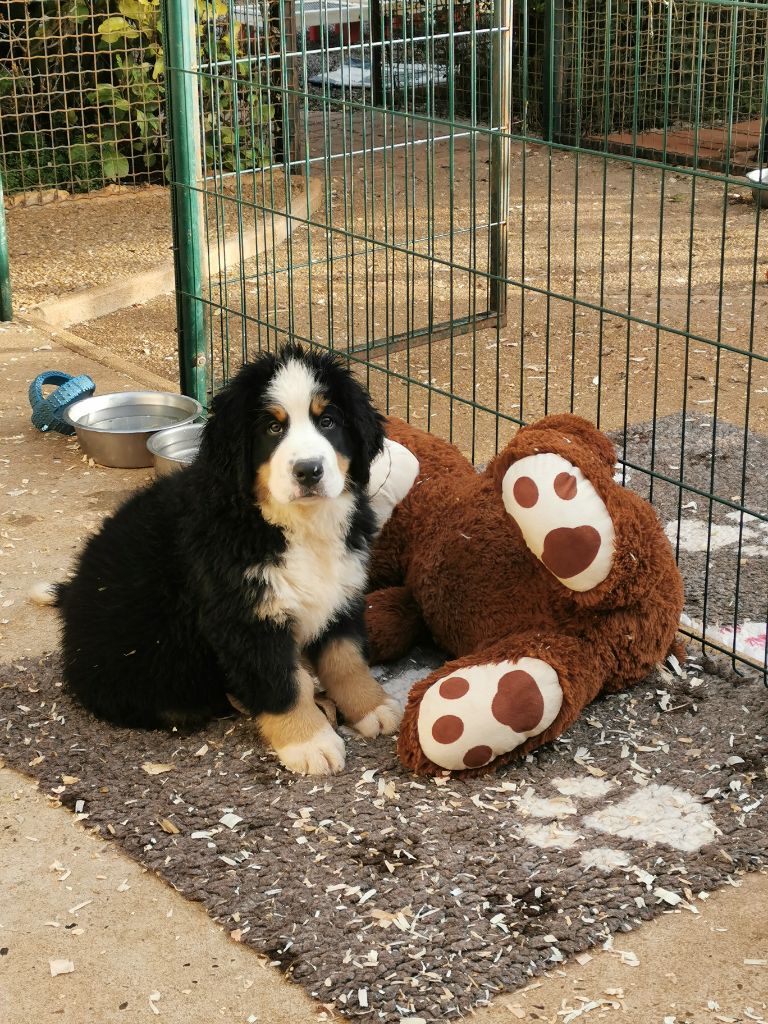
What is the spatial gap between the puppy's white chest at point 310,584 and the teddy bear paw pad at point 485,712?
29 centimetres

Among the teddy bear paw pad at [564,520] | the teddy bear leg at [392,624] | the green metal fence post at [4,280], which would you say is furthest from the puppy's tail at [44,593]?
the green metal fence post at [4,280]

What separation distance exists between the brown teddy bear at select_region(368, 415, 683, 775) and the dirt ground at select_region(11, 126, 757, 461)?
1.11 meters

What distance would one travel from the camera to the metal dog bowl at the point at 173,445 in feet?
13.4

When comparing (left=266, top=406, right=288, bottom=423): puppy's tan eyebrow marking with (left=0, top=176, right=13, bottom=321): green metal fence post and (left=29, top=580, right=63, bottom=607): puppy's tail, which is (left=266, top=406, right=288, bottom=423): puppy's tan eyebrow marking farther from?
(left=0, top=176, right=13, bottom=321): green metal fence post

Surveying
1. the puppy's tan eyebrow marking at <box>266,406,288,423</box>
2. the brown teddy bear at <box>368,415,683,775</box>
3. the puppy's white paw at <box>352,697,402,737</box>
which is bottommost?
the puppy's white paw at <box>352,697,402,737</box>

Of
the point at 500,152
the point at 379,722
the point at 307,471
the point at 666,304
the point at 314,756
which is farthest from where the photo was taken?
the point at 666,304

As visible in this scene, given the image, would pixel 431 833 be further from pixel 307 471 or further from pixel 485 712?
pixel 307 471

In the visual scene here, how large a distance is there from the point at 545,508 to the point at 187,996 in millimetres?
1166

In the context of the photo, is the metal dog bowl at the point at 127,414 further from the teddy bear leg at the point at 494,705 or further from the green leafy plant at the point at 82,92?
the green leafy plant at the point at 82,92

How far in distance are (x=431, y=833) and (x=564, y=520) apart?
0.68 metres

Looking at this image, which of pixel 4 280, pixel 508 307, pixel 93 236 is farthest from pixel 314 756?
pixel 93 236

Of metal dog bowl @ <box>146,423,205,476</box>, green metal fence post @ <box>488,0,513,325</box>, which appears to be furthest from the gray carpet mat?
green metal fence post @ <box>488,0,513,325</box>

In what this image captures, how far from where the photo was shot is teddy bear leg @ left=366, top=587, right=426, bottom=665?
317 cm

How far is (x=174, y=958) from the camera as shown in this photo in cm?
226
